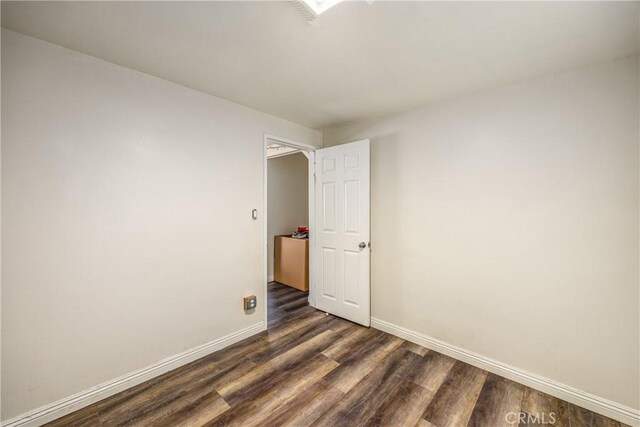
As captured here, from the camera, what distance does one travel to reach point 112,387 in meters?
1.84

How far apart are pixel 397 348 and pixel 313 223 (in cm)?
168

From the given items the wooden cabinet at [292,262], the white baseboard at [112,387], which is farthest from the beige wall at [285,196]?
the white baseboard at [112,387]

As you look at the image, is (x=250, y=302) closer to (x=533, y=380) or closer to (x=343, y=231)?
(x=343, y=231)

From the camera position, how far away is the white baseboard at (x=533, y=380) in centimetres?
166

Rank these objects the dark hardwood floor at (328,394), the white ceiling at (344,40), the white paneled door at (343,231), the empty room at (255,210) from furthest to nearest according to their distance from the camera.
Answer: the white paneled door at (343,231), the dark hardwood floor at (328,394), the empty room at (255,210), the white ceiling at (344,40)

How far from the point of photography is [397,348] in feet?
8.12

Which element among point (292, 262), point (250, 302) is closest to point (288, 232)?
point (292, 262)

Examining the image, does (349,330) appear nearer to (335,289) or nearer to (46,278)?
(335,289)

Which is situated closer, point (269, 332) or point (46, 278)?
point (46, 278)

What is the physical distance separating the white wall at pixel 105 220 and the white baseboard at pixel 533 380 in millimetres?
1860

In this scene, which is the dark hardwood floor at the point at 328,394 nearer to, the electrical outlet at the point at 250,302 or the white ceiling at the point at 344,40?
the electrical outlet at the point at 250,302

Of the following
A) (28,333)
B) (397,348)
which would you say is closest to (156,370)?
(28,333)

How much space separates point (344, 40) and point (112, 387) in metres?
2.79

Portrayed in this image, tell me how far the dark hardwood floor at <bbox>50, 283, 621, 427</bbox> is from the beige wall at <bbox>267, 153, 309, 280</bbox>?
2.48 metres
